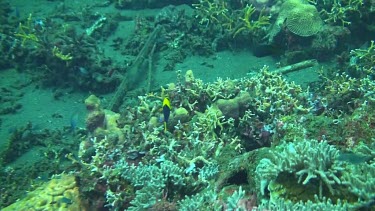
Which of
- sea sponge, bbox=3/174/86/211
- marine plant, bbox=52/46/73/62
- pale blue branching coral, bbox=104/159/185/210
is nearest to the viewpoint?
pale blue branching coral, bbox=104/159/185/210

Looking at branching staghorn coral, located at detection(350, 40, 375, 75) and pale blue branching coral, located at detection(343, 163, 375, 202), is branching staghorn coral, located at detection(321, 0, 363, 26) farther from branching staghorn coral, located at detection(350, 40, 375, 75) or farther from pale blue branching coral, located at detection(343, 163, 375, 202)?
pale blue branching coral, located at detection(343, 163, 375, 202)

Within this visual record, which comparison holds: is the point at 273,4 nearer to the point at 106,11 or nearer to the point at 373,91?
the point at 373,91

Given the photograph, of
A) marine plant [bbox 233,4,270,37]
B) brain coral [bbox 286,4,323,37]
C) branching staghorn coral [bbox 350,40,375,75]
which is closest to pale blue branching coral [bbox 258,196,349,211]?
branching staghorn coral [bbox 350,40,375,75]

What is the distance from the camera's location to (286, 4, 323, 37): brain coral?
7.80 meters

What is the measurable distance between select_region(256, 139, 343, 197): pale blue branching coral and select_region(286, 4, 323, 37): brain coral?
556cm

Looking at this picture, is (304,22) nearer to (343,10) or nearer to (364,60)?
(343,10)

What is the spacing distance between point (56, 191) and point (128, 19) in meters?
8.40

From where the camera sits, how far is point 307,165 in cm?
278

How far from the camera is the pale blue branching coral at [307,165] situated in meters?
2.73

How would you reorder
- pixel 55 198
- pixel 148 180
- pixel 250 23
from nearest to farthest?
pixel 148 180 < pixel 55 198 < pixel 250 23

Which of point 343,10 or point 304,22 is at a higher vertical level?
point 343,10

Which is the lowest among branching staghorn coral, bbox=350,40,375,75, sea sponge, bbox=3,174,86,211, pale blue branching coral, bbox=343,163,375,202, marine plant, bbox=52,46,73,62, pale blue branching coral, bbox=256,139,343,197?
branching staghorn coral, bbox=350,40,375,75

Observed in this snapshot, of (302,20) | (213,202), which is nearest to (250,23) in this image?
(302,20)

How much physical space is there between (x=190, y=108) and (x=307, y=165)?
282 cm
